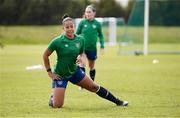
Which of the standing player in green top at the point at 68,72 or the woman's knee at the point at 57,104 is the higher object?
the standing player in green top at the point at 68,72

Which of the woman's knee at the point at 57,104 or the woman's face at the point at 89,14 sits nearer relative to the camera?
the woman's knee at the point at 57,104

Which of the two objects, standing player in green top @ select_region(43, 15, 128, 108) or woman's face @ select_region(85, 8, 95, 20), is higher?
woman's face @ select_region(85, 8, 95, 20)

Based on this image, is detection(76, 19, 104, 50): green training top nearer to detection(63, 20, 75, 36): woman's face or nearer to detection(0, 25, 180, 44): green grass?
detection(63, 20, 75, 36): woman's face

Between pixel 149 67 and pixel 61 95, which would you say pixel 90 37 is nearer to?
pixel 61 95

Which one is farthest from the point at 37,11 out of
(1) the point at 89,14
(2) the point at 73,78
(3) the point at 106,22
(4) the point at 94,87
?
(4) the point at 94,87

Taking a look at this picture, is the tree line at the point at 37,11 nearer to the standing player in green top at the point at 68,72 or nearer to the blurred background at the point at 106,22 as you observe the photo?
the blurred background at the point at 106,22

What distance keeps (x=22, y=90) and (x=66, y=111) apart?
4.68 meters

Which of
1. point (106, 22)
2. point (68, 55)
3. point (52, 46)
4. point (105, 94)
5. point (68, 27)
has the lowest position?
point (106, 22)

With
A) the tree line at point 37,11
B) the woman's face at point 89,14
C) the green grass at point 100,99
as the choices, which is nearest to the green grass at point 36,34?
the tree line at point 37,11

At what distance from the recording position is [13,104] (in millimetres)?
14461

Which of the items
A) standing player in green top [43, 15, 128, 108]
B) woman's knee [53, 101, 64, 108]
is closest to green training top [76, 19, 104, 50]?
standing player in green top [43, 15, 128, 108]

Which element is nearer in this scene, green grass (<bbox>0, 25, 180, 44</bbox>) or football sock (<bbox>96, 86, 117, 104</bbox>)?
football sock (<bbox>96, 86, 117, 104</bbox>)

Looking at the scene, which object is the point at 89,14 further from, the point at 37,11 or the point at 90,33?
the point at 37,11

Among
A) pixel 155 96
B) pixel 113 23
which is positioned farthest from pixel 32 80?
pixel 113 23
